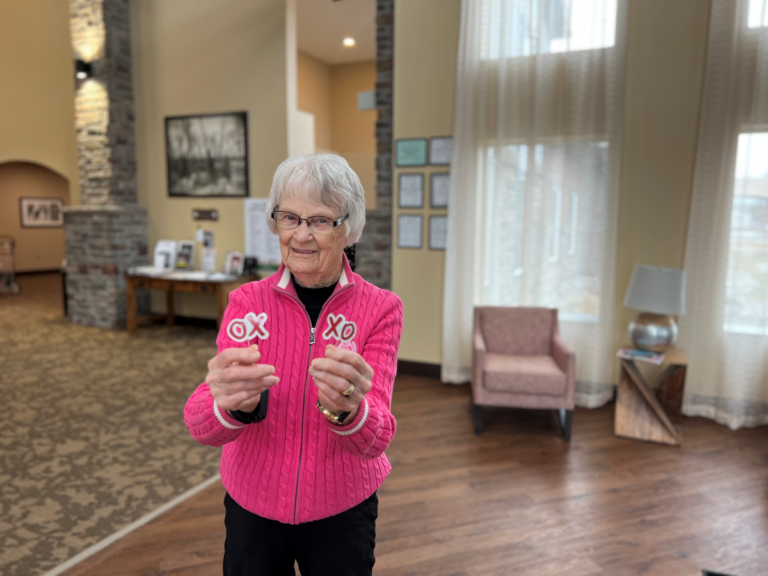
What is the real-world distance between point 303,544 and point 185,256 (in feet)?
20.1

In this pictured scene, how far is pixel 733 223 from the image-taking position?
369 cm

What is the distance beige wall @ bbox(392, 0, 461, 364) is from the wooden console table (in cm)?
214

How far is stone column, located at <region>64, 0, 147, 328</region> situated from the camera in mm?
6420

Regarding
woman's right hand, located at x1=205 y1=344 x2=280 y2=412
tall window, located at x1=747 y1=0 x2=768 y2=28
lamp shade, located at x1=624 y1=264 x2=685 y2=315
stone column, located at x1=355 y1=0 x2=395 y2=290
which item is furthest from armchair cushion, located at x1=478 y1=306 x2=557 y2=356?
woman's right hand, located at x1=205 y1=344 x2=280 y2=412

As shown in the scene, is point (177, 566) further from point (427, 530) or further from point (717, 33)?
point (717, 33)

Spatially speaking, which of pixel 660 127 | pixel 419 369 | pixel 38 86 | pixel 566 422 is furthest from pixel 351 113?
pixel 566 422

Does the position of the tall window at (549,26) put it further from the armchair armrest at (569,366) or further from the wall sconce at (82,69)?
the wall sconce at (82,69)

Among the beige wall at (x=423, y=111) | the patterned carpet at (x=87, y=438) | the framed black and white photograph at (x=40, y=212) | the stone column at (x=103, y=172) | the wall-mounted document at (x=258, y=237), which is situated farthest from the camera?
the framed black and white photograph at (x=40, y=212)

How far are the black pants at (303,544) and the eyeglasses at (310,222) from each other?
2.11ft

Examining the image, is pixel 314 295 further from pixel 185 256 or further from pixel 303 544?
pixel 185 256

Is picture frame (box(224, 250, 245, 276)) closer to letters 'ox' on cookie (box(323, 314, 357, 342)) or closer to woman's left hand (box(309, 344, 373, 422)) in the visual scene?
letters 'ox' on cookie (box(323, 314, 357, 342))

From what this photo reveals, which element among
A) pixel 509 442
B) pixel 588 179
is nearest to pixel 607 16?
pixel 588 179

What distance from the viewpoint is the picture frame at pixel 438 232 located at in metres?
4.62

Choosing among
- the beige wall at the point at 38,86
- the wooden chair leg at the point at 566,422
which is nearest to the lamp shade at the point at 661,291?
the wooden chair leg at the point at 566,422
